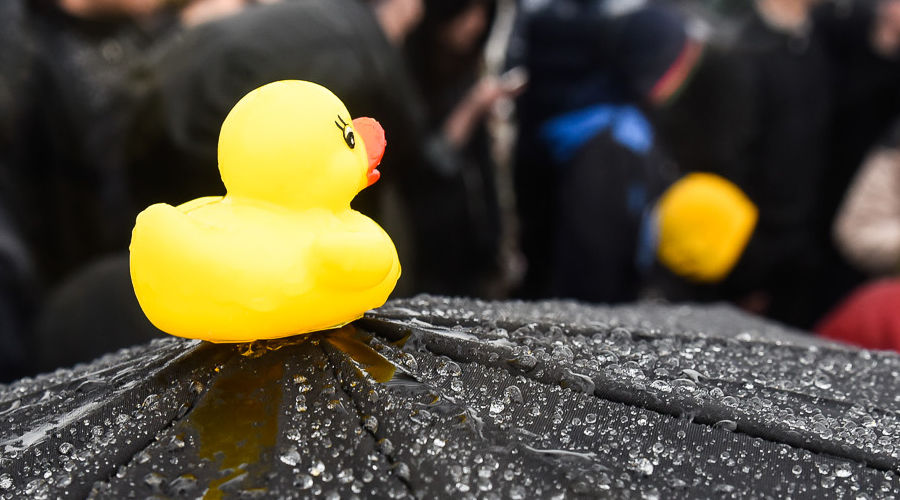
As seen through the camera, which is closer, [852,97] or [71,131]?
[71,131]

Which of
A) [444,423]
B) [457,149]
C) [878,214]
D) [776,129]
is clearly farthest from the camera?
[776,129]

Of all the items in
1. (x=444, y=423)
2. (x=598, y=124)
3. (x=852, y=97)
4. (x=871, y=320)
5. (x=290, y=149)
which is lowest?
(x=871, y=320)

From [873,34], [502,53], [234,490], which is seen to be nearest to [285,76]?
[234,490]

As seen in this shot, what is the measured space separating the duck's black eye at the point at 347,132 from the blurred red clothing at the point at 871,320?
1.46 m

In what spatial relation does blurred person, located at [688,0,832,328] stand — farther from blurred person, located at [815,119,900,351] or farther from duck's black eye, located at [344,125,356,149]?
duck's black eye, located at [344,125,356,149]

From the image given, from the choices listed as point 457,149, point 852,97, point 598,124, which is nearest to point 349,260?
point 598,124

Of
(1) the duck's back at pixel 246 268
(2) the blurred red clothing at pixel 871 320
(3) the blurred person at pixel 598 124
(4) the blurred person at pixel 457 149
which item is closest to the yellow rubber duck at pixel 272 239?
(1) the duck's back at pixel 246 268

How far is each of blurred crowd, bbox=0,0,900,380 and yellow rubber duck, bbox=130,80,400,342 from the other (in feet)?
2.56

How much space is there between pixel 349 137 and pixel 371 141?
4 centimetres

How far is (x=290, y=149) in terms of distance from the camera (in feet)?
2.68

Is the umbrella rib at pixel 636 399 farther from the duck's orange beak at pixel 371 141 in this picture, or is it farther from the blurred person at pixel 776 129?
the blurred person at pixel 776 129

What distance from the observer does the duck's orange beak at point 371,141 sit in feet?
2.92

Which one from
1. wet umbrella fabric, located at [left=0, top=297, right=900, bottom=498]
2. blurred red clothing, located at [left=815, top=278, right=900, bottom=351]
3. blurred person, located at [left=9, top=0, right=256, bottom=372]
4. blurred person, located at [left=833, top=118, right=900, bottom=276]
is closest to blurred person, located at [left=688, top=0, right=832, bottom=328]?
blurred person, located at [left=833, top=118, right=900, bottom=276]

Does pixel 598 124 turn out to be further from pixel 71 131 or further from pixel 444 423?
pixel 444 423
